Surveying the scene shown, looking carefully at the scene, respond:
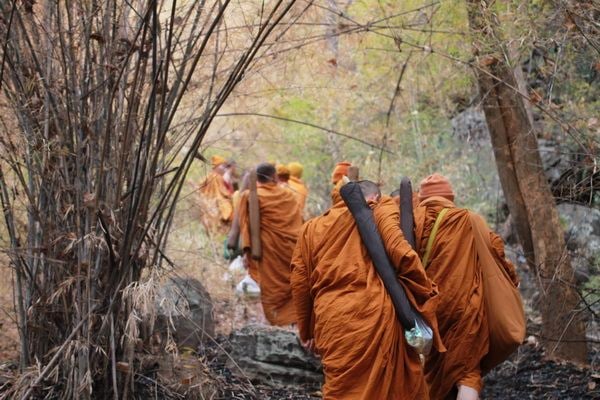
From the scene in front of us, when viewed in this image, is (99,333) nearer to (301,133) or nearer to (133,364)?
(133,364)

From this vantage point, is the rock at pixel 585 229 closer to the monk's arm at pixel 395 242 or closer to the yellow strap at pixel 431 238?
the yellow strap at pixel 431 238

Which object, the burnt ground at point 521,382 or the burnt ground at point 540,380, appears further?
the burnt ground at point 540,380

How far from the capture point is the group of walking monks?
16.1 feet

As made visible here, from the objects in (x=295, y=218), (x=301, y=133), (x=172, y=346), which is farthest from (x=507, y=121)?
(x=301, y=133)

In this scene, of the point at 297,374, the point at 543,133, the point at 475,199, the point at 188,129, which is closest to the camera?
the point at 188,129

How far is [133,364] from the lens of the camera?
5.08 metres

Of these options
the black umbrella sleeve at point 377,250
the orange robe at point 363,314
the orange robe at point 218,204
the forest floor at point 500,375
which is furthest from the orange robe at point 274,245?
the black umbrella sleeve at point 377,250

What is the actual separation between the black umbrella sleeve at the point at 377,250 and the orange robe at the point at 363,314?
0.04 m

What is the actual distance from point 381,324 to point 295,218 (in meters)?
5.27

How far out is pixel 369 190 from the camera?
5.29 metres

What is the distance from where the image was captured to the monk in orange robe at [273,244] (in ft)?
31.9

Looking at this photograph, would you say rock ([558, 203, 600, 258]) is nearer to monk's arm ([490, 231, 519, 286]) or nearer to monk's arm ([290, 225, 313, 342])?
monk's arm ([490, 231, 519, 286])

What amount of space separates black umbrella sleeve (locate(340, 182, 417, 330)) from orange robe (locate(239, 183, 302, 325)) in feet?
15.3

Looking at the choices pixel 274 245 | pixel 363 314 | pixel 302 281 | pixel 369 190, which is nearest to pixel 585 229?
pixel 274 245
